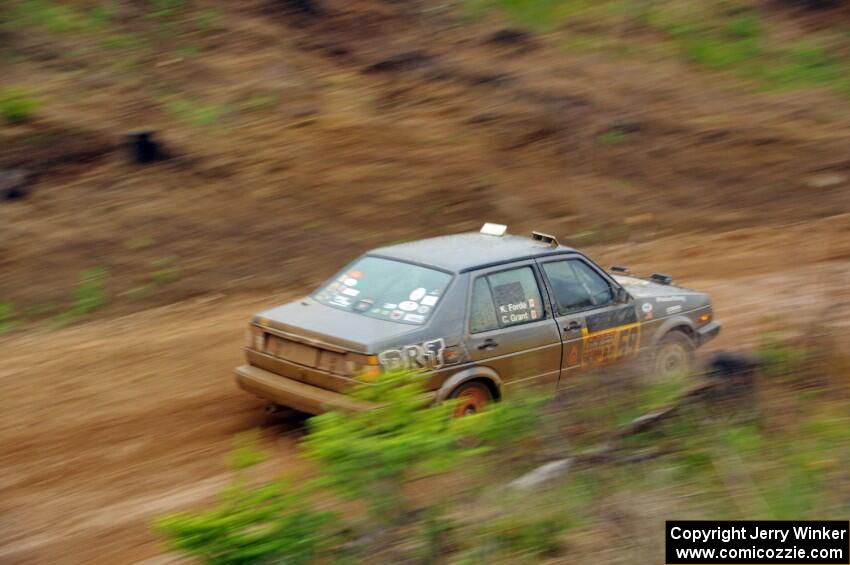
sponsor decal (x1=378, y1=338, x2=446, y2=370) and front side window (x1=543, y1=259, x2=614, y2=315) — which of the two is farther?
front side window (x1=543, y1=259, x2=614, y2=315)

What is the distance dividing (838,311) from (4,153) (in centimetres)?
1085

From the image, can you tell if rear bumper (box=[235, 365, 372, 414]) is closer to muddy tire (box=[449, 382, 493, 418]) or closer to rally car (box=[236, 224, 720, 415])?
rally car (box=[236, 224, 720, 415])

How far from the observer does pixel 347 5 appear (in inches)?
744

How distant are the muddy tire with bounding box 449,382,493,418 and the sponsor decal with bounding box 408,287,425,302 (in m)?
0.73

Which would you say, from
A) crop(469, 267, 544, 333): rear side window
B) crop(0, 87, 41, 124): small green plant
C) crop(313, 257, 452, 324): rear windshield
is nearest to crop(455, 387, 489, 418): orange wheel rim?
crop(469, 267, 544, 333): rear side window

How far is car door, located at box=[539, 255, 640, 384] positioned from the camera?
791 cm

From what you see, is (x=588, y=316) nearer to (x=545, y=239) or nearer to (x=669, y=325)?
(x=545, y=239)

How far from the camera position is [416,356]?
7090 mm

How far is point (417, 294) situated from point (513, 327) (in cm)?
79

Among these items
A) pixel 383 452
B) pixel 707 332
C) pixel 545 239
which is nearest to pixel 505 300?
pixel 545 239

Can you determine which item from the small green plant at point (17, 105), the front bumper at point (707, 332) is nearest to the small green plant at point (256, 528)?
the front bumper at point (707, 332)

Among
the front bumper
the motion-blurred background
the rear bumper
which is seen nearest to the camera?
the motion-blurred background

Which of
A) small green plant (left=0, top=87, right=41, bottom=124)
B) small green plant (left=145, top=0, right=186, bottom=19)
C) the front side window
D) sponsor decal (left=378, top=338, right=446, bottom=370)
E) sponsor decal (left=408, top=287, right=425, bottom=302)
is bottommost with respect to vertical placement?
sponsor decal (left=378, top=338, right=446, bottom=370)

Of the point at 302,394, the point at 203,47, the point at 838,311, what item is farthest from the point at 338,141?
the point at 838,311
